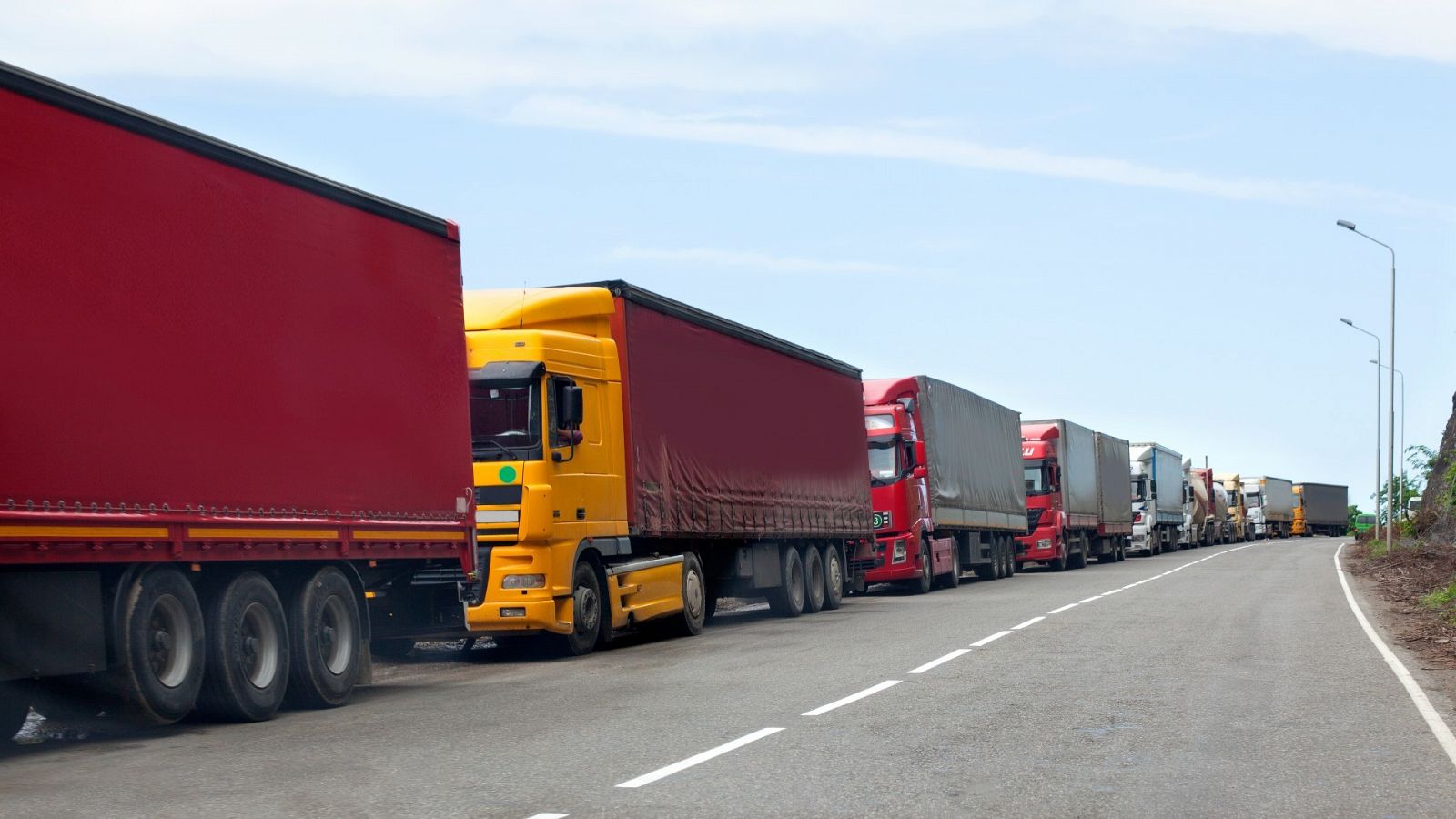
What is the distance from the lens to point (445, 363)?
1386 cm

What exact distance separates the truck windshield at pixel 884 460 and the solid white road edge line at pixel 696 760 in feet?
64.5

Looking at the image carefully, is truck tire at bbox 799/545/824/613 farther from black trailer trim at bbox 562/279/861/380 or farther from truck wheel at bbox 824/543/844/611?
black trailer trim at bbox 562/279/861/380

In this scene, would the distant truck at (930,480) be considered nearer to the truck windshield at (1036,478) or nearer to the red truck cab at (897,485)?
the red truck cab at (897,485)

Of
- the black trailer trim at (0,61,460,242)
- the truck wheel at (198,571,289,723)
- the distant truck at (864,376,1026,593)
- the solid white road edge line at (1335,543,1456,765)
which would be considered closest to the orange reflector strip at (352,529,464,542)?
the truck wheel at (198,571,289,723)

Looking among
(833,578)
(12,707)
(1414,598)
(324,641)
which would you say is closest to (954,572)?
(833,578)

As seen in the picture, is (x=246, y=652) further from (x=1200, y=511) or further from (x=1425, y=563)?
(x=1200, y=511)

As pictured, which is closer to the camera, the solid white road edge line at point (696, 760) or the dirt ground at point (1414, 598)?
the solid white road edge line at point (696, 760)

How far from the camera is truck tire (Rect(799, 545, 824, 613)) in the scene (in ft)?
79.0

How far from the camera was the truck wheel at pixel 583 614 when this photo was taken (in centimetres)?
1641

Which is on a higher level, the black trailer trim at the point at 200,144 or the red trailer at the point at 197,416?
the black trailer trim at the point at 200,144

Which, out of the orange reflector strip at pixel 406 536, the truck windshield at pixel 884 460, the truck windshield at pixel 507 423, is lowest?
the orange reflector strip at pixel 406 536

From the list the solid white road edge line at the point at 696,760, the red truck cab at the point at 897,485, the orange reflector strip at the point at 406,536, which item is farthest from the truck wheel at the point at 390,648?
the red truck cab at the point at 897,485

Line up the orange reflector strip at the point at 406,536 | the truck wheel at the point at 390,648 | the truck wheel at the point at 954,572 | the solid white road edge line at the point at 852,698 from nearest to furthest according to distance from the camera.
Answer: the solid white road edge line at the point at 852,698
the orange reflector strip at the point at 406,536
the truck wheel at the point at 390,648
the truck wheel at the point at 954,572

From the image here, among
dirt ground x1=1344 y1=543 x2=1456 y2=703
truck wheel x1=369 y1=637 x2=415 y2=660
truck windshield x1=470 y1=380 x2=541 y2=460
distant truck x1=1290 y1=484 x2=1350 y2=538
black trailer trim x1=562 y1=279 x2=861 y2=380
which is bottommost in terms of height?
distant truck x1=1290 y1=484 x2=1350 y2=538
